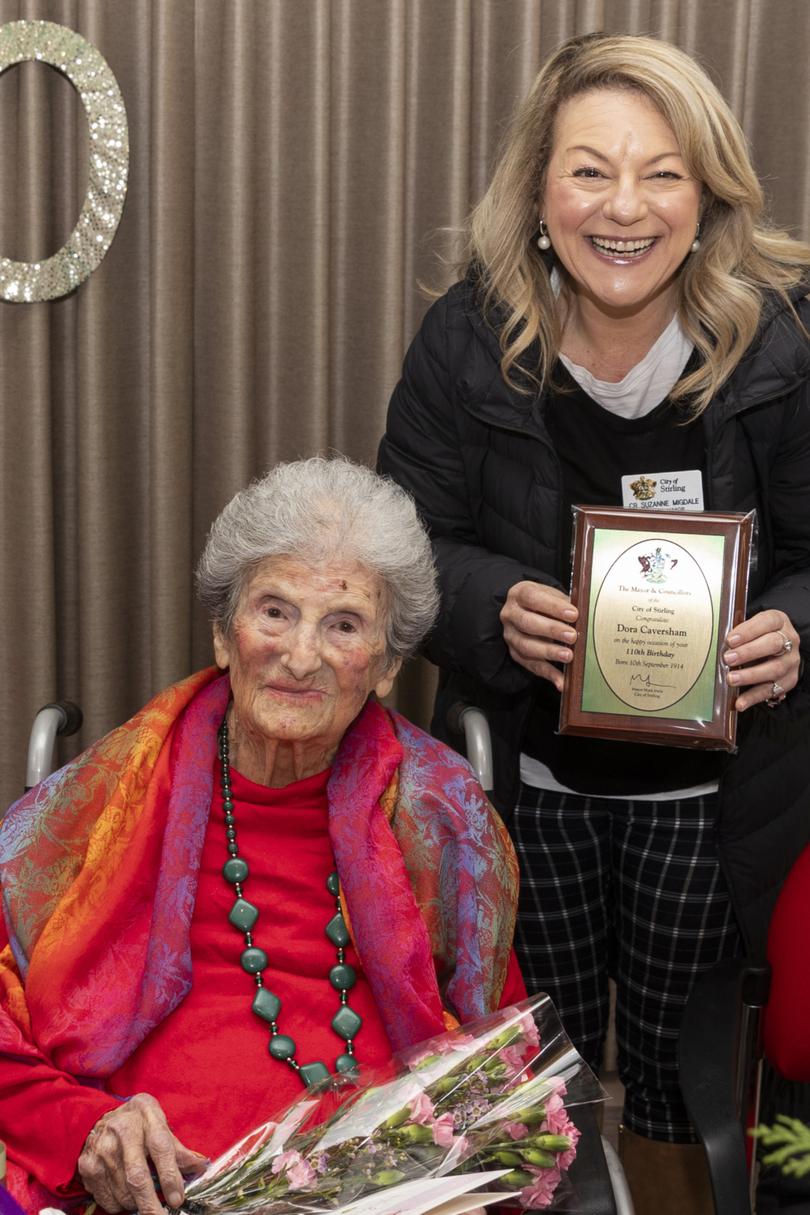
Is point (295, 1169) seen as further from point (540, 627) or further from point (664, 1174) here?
point (664, 1174)

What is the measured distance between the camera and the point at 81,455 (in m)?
3.08

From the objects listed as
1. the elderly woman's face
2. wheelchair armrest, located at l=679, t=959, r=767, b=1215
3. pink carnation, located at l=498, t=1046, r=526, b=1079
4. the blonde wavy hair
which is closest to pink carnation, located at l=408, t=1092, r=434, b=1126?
pink carnation, located at l=498, t=1046, r=526, b=1079

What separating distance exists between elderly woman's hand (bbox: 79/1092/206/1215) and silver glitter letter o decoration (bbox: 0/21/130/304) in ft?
6.50

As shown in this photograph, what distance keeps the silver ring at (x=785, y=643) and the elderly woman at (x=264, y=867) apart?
20.2 inches

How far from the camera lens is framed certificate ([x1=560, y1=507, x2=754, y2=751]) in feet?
6.39

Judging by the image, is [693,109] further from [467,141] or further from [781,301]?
[467,141]

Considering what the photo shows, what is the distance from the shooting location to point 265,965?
1.86m

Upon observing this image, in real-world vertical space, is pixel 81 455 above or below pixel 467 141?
below

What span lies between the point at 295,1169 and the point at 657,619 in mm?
968

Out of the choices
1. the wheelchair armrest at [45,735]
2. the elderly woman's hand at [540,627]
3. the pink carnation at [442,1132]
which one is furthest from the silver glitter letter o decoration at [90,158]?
the pink carnation at [442,1132]

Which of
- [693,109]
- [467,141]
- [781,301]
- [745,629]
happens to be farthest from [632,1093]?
[467,141]

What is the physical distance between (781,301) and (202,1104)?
5.03 feet

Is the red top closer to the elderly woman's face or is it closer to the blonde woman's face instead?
the elderly woman's face

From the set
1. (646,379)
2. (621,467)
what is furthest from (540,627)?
(646,379)
